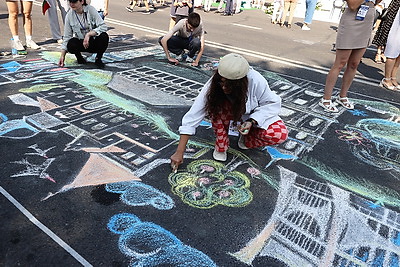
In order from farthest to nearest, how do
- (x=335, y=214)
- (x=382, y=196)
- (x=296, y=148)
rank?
(x=296, y=148)
(x=382, y=196)
(x=335, y=214)

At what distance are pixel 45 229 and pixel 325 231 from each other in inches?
62.4

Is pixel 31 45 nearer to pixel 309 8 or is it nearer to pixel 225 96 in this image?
pixel 225 96

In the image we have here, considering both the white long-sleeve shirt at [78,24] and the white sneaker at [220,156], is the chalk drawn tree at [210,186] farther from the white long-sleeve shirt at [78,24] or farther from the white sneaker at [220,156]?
the white long-sleeve shirt at [78,24]

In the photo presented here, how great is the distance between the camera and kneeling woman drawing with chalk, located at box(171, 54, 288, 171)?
1.98m

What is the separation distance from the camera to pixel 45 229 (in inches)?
65.7

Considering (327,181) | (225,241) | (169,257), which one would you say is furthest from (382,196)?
(169,257)

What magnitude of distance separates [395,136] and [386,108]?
2.56ft

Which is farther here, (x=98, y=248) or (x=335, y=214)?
(x=335, y=214)

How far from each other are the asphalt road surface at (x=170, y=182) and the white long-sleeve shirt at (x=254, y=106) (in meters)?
0.37

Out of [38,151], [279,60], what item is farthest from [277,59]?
[38,151]

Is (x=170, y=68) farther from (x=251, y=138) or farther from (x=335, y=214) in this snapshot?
(x=335, y=214)

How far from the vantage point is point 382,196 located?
218 cm

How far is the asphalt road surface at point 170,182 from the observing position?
1.64 m

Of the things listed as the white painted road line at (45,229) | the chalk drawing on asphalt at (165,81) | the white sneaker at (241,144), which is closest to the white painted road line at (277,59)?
the chalk drawing on asphalt at (165,81)
